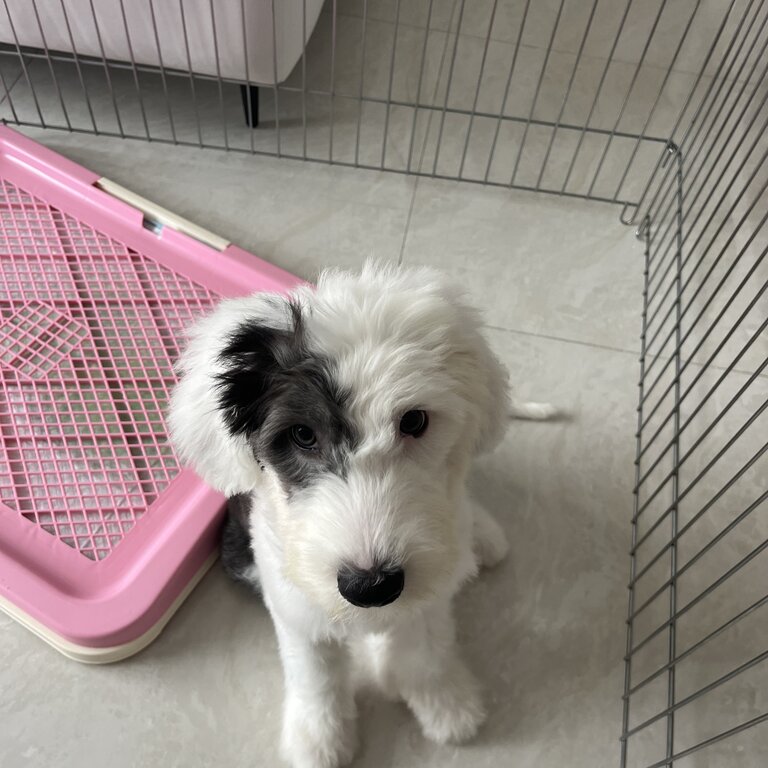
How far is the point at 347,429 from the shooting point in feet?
2.94

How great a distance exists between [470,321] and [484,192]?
1309 mm

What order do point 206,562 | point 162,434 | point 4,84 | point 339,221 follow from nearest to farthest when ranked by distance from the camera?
point 206,562
point 162,434
point 339,221
point 4,84

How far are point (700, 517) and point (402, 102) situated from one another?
5.17 ft

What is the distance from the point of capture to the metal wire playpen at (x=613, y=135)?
145 centimetres

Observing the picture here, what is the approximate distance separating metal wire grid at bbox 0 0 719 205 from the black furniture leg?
0.01 m

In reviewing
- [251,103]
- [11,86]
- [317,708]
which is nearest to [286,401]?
[317,708]

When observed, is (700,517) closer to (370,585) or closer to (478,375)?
(478,375)

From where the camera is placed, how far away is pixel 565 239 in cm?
212

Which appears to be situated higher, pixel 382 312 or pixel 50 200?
pixel 382 312

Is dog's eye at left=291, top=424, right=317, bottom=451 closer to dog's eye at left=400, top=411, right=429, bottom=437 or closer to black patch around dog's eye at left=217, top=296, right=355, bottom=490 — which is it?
black patch around dog's eye at left=217, top=296, right=355, bottom=490

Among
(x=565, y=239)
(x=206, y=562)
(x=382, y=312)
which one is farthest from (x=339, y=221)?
(x=382, y=312)

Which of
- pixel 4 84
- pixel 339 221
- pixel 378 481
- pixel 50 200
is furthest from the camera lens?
pixel 4 84

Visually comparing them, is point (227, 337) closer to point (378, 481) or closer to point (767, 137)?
point (378, 481)

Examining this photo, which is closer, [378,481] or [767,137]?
[378,481]
